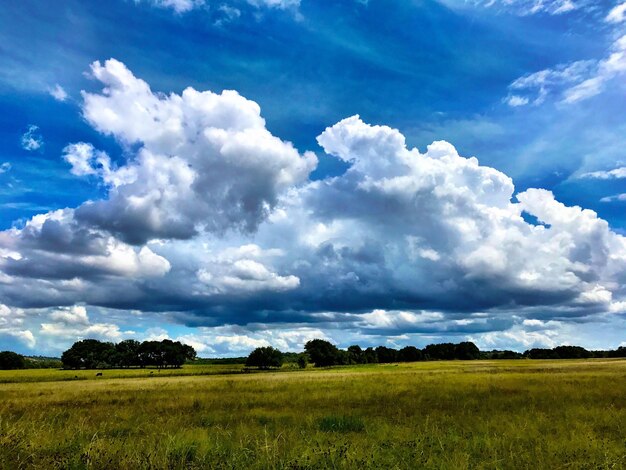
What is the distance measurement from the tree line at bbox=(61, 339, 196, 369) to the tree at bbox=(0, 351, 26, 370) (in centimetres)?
1530

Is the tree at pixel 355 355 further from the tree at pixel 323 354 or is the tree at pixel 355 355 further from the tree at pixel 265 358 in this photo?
the tree at pixel 265 358

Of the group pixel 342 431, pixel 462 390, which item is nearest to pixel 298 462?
pixel 342 431

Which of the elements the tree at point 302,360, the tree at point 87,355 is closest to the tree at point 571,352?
the tree at point 302,360

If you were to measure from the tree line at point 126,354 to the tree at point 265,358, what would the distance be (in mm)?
37230

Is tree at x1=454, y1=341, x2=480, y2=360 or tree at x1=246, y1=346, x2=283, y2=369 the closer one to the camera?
tree at x1=246, y1=346, x2=283, y2=369

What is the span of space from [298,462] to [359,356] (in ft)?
623

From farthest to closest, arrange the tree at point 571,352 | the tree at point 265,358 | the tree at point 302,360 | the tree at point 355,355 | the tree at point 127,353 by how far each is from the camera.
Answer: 1. the tree at point 355,355
2. the tree at point 127,353
3. the tree at point 571,352
4. the tree at point 302,360
5. the tree at point 265,358

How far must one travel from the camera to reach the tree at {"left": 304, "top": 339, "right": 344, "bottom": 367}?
16600 cm

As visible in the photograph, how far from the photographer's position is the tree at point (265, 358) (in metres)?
147

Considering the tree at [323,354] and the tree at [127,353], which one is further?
the tree at [127,353]

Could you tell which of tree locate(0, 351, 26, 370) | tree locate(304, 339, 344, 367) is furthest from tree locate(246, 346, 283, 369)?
tree locate(0, 351, 26, 370)

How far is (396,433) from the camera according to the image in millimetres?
11109

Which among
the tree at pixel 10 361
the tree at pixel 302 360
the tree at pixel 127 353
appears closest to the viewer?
the tree at pixel 302 360

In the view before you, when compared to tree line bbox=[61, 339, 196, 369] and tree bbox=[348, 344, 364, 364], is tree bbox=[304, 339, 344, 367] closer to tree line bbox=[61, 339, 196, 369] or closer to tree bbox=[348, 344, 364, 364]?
tree bbox=[348, 344, 364, 364]
